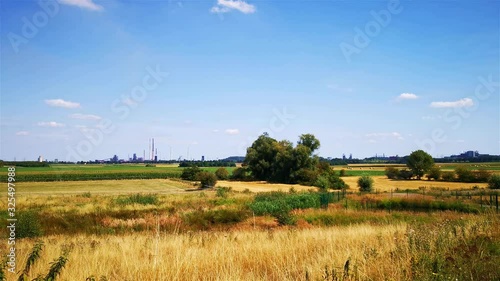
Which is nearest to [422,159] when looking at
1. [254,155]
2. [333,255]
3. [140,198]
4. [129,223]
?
[254,155]

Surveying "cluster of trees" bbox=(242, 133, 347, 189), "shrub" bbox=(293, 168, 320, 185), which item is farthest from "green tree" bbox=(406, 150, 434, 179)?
"shrub" bbox=(293, 168, 320, 185)

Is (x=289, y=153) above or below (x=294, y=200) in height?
above

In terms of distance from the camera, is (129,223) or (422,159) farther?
(422,159)

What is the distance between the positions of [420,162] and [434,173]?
15.0 feet

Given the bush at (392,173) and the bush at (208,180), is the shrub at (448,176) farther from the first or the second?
the bush at (208,180)

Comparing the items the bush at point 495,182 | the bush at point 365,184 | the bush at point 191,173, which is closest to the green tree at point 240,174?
the bush at point 191,173

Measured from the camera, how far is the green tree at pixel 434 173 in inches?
3583

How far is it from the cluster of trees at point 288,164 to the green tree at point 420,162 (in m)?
28.6

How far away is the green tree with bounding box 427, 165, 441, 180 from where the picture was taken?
9100cm

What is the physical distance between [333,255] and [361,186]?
6294 centimetres

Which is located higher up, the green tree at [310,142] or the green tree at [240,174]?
the green tree at [310,142]

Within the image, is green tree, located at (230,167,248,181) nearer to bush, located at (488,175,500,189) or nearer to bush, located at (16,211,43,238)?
bush, located at (488,175,500,189)

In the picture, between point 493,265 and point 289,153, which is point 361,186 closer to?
point 289,153

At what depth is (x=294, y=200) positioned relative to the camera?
37.0 meters
